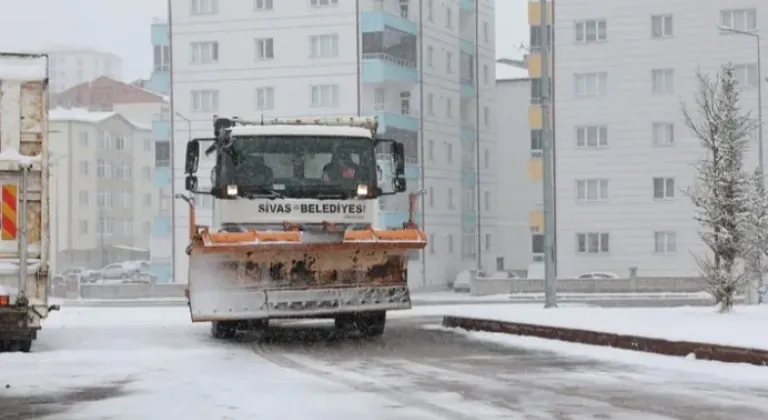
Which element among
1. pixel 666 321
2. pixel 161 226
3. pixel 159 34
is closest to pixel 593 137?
pixel 161 226

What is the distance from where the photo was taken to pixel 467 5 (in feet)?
261

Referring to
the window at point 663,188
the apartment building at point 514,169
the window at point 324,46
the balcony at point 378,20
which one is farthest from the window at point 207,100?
the window at point 663,188

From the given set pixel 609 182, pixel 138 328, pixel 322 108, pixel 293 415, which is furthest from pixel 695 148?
pixel 293 415

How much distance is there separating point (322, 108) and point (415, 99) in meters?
5.23

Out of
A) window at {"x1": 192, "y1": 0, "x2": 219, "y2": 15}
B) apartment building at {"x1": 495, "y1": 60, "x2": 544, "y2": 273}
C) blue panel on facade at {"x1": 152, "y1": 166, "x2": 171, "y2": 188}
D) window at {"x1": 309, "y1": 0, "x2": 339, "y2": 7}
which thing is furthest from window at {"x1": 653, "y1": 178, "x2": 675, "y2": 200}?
blue panel on facade at {"x1": 152, "y1": 166, "x2": 171, "y2": 188}

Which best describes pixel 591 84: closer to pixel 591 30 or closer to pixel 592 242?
pixel 591 30

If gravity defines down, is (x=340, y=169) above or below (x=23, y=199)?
above

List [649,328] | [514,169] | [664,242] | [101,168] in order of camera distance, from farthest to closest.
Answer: [101,168], [514,169], [664,242], [649,328]

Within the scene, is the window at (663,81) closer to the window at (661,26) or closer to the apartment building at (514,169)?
the window at (661,26)

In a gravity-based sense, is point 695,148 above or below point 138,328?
above

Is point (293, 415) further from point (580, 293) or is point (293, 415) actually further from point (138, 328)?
point (580, 293)

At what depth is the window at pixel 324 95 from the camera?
6962 centimetres

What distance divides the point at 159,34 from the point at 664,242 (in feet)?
99.7

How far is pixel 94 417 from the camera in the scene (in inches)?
429
